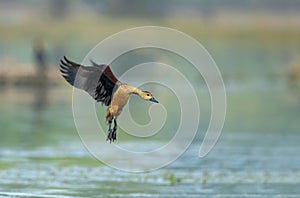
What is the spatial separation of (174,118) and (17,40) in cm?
3239

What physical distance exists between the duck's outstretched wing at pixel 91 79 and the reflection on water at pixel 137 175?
87.8 inches

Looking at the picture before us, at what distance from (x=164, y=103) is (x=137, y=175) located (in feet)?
51.8

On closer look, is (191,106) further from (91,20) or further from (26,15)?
(26,15)

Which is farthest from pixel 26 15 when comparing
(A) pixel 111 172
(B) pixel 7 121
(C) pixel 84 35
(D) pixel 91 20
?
(A) pixel 111 172

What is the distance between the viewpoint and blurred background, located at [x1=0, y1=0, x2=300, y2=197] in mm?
21172

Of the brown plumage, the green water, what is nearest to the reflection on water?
the green water

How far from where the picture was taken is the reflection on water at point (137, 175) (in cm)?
2011

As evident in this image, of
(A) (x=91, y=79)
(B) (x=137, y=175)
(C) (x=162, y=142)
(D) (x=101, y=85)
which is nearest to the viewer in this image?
(A) (x=91, y=79)

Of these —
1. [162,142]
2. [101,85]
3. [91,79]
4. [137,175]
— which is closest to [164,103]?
[162,142]

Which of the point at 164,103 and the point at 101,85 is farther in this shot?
the point at 164,103

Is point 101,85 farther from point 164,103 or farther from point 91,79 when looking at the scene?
point 164,103

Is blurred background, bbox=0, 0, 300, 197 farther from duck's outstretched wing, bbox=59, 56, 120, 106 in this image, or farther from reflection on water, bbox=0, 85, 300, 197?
duck's outstretched wing, bbox=59, 56, 120, 106

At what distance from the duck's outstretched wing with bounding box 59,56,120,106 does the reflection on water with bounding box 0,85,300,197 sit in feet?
7.32

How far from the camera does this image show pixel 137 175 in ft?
72.8
